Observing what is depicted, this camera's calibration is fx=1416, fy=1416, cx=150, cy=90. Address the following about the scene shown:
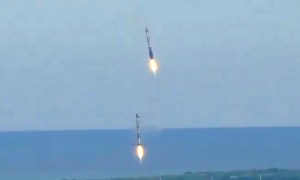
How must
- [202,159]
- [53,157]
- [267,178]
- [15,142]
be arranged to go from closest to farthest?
[267,178] < [202,159] < [53,157] < [15,142]

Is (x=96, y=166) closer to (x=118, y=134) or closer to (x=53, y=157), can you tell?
(x=53, y=157)

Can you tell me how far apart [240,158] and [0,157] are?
26177 mm

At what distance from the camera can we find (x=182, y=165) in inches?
3211

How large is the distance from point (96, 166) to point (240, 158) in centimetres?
1245

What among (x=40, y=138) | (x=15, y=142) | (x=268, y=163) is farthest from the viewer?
(x=40, y=138)

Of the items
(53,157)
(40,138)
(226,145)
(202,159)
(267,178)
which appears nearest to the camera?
(267,178)

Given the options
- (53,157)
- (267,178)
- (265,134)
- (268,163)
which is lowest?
(267,178)

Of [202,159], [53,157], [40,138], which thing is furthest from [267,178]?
[40,138]

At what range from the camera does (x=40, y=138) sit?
541ft

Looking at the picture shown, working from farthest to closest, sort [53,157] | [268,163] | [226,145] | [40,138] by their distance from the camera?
[40,138] → [226,145] → [53,157] → [268,163]

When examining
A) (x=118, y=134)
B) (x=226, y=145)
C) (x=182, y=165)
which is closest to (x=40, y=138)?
(x=118, y=134)

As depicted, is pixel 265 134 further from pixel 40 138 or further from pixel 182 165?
pixel 182 165

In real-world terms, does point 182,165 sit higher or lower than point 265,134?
lower

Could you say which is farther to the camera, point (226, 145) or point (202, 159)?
point (226, 145)
